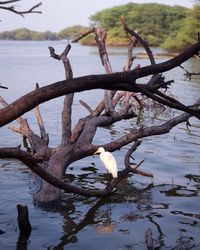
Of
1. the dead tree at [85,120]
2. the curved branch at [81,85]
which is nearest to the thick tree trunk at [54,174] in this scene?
the dead tree at [85,120]

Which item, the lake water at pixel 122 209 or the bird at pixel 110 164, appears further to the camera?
the bird at pixel 110 164

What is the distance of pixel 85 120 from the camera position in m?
10.4

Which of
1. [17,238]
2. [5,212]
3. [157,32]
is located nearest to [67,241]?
[17,238]

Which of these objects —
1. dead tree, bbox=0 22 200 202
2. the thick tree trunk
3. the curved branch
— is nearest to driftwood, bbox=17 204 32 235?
dead tree, bbox=0 22 200 202

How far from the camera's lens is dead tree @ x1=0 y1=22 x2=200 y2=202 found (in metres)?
4.25

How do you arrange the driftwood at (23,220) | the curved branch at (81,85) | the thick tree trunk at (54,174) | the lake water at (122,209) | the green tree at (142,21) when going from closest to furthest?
the curved branch at (81,85)
the driftwood at (23,220)
the lake water at (122,209)
the thick tree trunk at (54,174)
the green tree at (142,21)

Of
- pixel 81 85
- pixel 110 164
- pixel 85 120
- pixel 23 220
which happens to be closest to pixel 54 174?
pixel 110 164

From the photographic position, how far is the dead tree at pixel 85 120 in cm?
425

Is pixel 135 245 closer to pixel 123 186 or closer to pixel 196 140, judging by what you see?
pixel 123 186

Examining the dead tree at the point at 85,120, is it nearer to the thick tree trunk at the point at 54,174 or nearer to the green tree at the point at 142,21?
the thick tree trunk at the point at 54,174

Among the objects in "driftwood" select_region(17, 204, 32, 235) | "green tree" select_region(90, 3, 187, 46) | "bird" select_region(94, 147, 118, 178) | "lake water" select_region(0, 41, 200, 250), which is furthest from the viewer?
"green tree" select_region(90, 3, 187, 46)

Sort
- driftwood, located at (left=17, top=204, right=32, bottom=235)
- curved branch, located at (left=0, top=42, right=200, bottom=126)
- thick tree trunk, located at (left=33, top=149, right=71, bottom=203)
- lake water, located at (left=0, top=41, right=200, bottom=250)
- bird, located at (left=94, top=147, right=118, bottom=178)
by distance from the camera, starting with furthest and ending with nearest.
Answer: thick tree trunk, located at (left=33, top=149, right=71, bottom=203), bird, located at (left=94, top=147, right=118, bottom=178), lake water, located at (left=0, top=41, right=200, bottom=250), driftwood, located at (left=17, top=204, right=32, bottom=235), curved branch, located at (left=0, top=42, right=200, bottom=126)

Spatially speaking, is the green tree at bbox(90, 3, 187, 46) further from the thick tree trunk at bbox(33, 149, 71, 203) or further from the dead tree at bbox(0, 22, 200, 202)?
the thick tree trunk at bbox(33, 149, 71, 203)

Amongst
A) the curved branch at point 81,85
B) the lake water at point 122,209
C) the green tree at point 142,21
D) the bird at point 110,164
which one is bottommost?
the lake water at point 122,209
